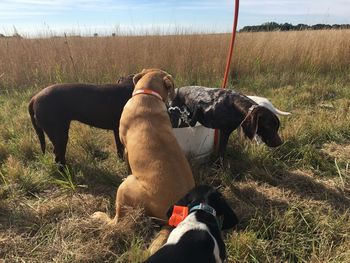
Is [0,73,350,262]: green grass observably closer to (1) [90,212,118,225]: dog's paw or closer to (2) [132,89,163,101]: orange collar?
(1) [90,212,118,225]: dog's paw

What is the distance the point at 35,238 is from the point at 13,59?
632cm

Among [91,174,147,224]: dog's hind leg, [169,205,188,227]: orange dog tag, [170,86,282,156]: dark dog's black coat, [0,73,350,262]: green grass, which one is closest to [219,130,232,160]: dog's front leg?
[170,86,282,156]: dark dog's black coat

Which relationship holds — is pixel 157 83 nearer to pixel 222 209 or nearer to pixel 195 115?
pixel 195 115

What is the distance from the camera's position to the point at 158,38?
873 cm

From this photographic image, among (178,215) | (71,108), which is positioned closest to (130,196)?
(178,215)

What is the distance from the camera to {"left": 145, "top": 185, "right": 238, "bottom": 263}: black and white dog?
6.35 feet

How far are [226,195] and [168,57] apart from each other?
5339mm

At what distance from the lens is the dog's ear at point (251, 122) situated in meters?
3.46

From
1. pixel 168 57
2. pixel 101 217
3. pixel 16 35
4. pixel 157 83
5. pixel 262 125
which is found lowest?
pixel 101 217

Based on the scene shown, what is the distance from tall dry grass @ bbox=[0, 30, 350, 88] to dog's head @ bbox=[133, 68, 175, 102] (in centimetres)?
374

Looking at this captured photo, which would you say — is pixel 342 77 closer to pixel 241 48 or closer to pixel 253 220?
pixel 241 48

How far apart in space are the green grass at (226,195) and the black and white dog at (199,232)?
20.3 inches

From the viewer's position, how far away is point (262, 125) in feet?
11.6

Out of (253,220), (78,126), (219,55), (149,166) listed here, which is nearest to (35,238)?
(149,166)
